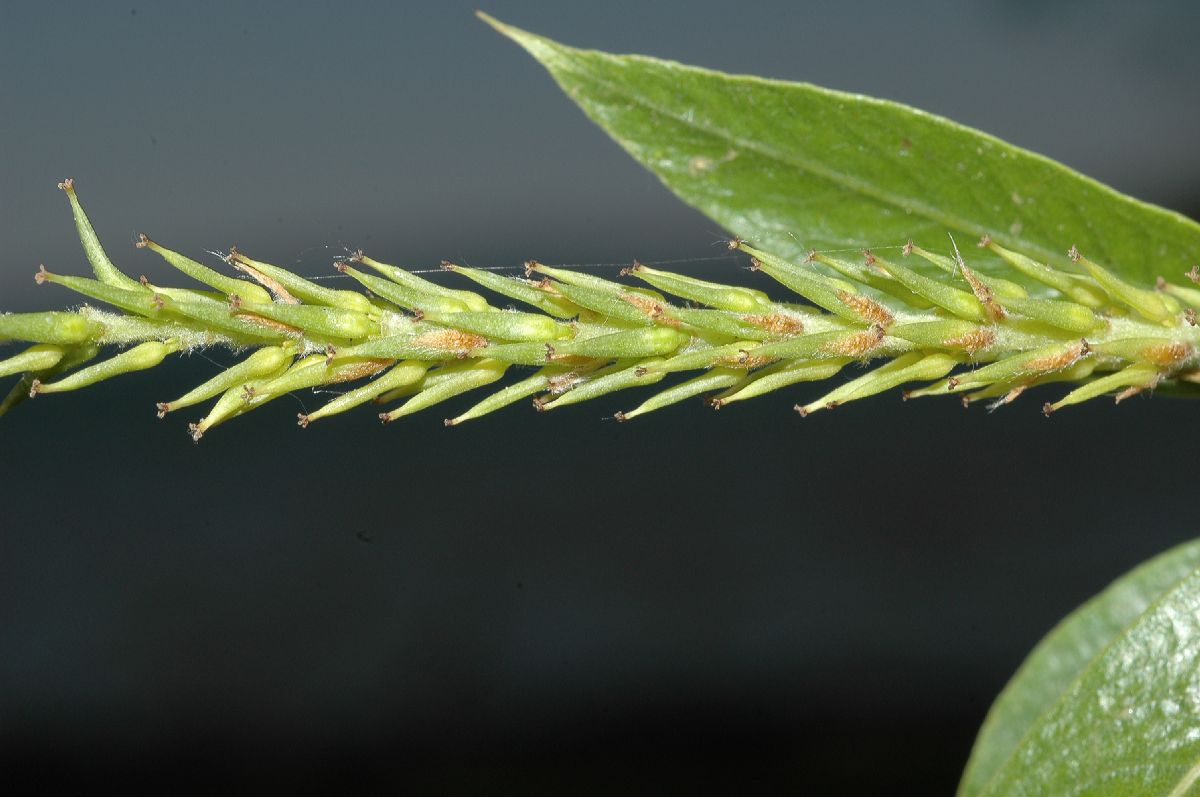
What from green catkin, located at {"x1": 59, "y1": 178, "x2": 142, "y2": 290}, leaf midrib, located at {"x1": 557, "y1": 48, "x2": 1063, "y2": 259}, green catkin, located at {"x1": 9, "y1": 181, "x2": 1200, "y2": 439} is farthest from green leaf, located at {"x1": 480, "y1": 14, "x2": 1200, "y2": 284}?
green catkin, located at {"x1": 59, "y1": 178, "x2": 142, "y2": 290}

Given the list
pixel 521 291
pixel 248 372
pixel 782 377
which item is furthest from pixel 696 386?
pixel 248 372

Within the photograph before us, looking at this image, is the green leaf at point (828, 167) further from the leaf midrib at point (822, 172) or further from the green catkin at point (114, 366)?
the green catkin at point (114, 366)

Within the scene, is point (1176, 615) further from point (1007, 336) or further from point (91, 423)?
point (91, 423)

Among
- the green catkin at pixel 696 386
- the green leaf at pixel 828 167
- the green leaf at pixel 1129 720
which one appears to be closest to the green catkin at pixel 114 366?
the green catkin at pixel 696 386

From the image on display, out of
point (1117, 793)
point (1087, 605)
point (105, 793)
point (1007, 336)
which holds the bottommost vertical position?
point (105, 793)

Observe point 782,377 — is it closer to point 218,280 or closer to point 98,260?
point 218,280

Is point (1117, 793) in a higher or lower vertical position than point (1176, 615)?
lower

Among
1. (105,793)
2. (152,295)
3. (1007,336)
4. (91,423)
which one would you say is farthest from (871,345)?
(105,793)
